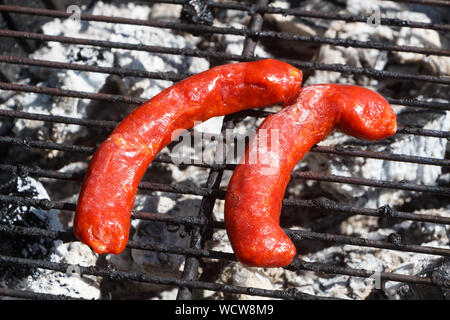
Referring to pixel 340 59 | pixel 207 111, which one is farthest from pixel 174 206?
pixel 340 59

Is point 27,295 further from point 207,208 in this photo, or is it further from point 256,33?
point 256,33

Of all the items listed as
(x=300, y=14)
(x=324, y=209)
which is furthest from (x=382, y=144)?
(x=300, y=14)

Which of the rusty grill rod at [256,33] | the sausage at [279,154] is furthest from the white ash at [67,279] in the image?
the rusty grill rod at [256,33]

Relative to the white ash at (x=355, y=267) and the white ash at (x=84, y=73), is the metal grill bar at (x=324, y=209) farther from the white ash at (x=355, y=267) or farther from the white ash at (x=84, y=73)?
the white ash at (x=84, y=73)

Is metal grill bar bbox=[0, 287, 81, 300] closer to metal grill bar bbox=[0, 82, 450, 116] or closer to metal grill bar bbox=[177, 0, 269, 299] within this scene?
metal grill bar bbox=[177, 0, 269, 299]
